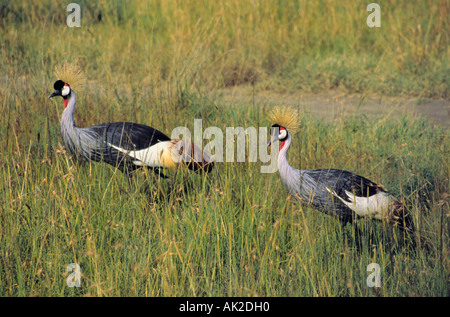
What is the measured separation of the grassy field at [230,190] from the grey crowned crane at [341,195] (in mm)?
78

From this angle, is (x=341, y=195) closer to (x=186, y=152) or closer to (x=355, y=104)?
(x=186, y=152)

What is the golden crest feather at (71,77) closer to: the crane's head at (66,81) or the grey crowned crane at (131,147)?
the crane's head at (66,81)

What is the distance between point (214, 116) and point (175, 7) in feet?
9.93

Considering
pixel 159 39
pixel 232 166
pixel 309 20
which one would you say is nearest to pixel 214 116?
pixel 232 166

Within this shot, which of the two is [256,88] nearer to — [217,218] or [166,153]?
[166,153]

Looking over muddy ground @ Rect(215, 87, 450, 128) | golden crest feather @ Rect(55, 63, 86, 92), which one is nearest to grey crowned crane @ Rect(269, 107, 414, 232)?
golden crest feather @ Rect(55, 63, 86, 92)

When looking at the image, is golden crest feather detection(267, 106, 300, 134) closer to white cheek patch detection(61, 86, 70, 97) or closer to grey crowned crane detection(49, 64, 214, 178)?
grey crowned crane detection(49, 64, 214, 178)

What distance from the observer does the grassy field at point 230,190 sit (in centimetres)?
221

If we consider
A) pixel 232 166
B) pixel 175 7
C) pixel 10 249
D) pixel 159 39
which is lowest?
pixel 10 249

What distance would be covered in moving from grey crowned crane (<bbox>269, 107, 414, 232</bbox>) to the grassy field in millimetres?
78

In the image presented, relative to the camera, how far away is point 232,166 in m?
2.92

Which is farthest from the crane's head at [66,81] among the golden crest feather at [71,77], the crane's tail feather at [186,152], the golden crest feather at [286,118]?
the golden crest feather at [286,118]
